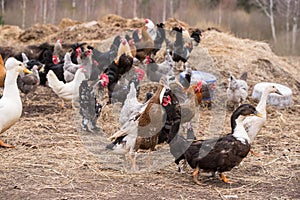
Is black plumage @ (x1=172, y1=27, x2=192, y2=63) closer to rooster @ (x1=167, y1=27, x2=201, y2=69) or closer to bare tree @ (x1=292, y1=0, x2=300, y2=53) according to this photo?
rooster @ (x1=167, y1=27, x2=201, y2=69)

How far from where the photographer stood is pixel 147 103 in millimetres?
6199

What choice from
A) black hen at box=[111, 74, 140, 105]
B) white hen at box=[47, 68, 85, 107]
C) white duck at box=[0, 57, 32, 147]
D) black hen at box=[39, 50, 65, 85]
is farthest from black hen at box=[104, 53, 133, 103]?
white duck at box=[0, 57, 32, 147]

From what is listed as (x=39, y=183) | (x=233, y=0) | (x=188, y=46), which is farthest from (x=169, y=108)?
(x=233, y=0)

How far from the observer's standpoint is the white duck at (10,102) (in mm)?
6371

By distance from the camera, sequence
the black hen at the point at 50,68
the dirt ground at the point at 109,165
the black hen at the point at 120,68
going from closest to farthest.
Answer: the dirt ground at the point at 109,165
the black hen at the point at 120,68
the black hen at the point at 50,68

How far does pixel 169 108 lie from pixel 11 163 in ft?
7.27

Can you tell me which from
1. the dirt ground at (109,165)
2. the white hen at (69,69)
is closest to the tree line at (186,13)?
the white hen at (69,69)

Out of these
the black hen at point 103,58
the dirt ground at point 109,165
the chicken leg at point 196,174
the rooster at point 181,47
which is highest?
the rooster at point 181,47

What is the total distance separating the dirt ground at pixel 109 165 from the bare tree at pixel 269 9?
1153 centimetres

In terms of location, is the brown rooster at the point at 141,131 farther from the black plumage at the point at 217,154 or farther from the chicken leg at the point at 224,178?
the chicken leg at the point at 224,178

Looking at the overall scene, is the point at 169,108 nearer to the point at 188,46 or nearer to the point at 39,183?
the point at 39,183

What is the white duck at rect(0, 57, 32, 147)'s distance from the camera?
20.9ft

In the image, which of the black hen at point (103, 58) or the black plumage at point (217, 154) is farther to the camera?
the black hen at point (103, 58)

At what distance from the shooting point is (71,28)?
58.3 ft
